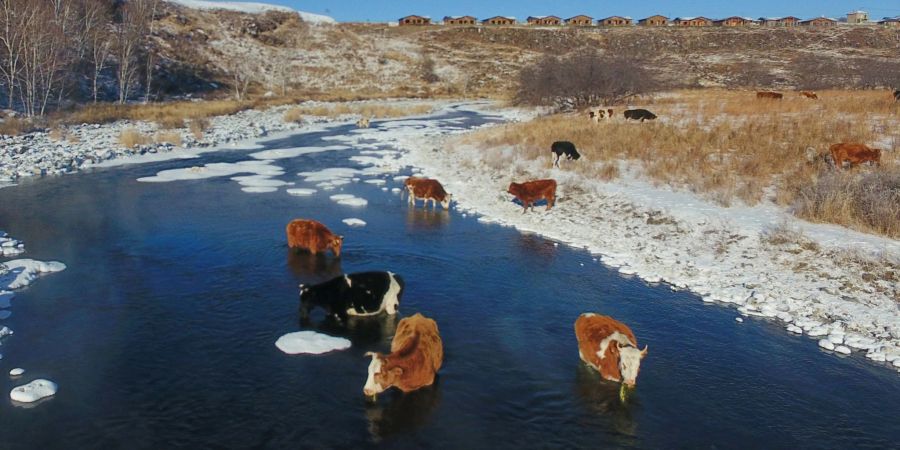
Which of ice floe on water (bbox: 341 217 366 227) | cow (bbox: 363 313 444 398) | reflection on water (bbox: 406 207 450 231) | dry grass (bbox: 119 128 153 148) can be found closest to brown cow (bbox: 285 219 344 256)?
ice floe on water (bbox: 341 217 366 227)

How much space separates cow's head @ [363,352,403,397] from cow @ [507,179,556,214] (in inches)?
373

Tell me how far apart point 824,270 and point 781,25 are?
108101 mm

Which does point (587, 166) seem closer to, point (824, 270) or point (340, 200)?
point (340, 200)

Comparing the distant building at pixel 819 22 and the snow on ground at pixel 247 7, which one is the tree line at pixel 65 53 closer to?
the snow on ground at pixel 247 7

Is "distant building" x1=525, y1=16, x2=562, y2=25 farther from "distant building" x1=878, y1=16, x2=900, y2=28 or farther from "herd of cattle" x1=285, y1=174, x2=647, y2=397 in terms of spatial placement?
"herd of cattle" x1=285, y1=174, x2=647, y2=397

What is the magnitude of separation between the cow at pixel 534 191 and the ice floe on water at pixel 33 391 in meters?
10.8

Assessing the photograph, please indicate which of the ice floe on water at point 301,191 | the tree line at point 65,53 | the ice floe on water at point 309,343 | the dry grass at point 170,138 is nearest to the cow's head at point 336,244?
the ice floe on water at point 309,343

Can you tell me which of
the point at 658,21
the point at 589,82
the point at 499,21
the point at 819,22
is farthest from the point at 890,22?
the point at 589,82

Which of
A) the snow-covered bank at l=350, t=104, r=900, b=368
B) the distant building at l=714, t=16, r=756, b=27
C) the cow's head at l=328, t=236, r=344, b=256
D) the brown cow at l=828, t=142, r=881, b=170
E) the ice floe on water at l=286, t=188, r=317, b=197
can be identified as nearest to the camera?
the snow-covered bank at l=350, t=104, r=900, b=368

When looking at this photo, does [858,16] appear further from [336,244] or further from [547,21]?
[336,244]

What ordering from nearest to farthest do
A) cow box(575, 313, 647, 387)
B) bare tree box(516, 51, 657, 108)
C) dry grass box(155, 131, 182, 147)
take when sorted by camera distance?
cow box(575, 313, 647, 387) < dry grass box(155, 131, 182, 147) < bare tree box(516, 51, 657, 108)

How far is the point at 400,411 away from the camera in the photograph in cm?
599

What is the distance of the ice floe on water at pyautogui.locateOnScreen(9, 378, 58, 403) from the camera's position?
19.4ft

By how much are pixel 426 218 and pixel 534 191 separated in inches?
112
